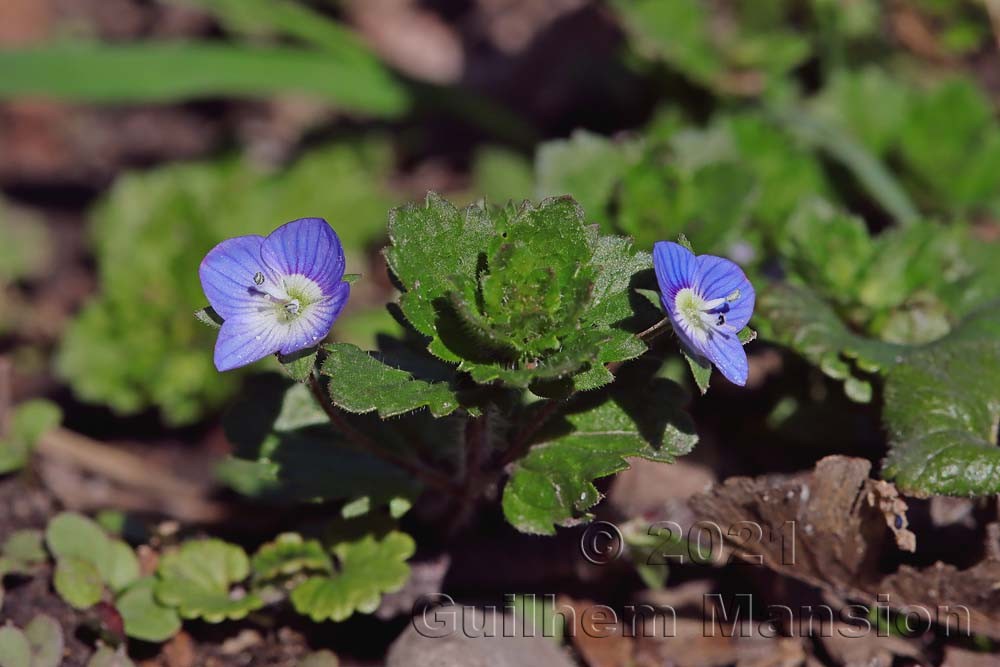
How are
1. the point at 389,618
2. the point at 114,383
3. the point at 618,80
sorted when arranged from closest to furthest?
1. the point at 389,618
2. the point at 114,383
3. the point at 618,80

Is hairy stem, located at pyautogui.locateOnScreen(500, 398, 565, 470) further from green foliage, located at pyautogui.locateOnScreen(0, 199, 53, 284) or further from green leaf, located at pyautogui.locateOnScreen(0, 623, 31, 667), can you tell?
green foliage, located at pyautogui.locateOnScreen(0, 199, 53, 284)

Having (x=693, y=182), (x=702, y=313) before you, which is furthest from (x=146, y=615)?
(x=693, y=182)

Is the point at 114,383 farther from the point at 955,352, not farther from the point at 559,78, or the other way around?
the point at 955,352

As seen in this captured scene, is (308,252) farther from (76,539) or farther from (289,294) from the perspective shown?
(76,539)

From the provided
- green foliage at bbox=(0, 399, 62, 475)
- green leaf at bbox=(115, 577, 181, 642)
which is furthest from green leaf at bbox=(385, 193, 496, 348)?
green foliage at bbox=(0, 399, 62, 475)

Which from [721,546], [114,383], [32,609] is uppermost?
[114,383]

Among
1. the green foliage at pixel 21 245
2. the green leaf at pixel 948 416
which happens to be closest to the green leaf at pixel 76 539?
the green foliage at pixel 21 245

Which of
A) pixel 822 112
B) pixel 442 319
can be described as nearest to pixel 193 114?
pixel 822 112
